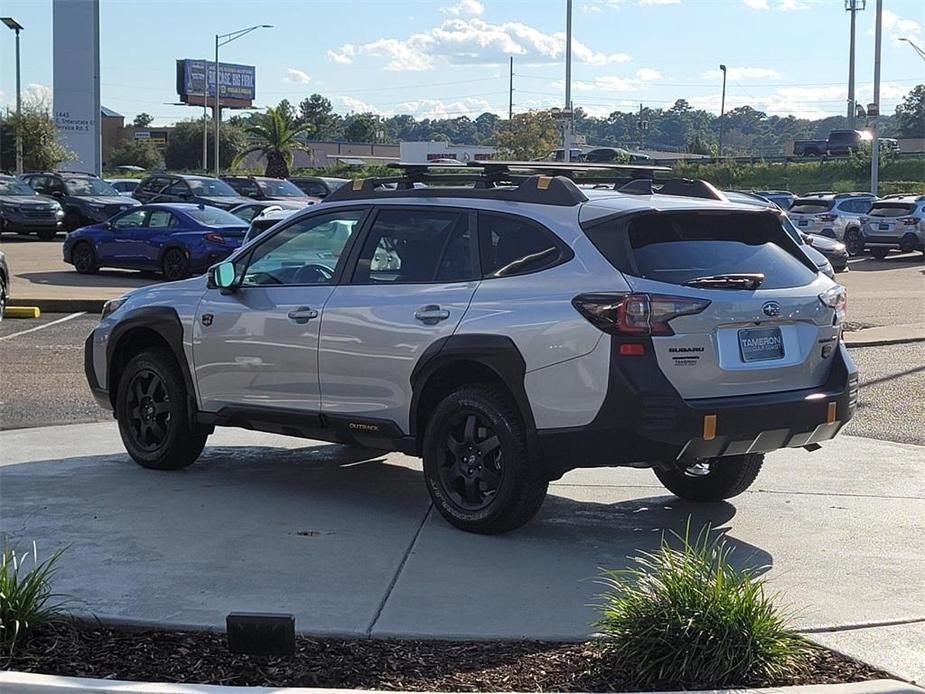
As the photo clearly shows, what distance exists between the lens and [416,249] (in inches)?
289

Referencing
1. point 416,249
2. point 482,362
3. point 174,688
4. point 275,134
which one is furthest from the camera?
point 275,134

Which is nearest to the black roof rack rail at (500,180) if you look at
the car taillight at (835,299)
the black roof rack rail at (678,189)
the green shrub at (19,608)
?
the black roof rack rail at (678,189)

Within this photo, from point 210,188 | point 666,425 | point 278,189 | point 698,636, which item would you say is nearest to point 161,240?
point 210,188

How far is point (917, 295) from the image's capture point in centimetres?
2417

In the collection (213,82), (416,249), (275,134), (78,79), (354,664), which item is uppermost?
(213,82)

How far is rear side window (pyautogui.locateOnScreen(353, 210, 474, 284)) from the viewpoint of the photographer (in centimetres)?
712

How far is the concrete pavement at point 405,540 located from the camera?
561 cm

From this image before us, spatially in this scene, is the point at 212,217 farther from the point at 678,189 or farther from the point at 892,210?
the point at 892,210

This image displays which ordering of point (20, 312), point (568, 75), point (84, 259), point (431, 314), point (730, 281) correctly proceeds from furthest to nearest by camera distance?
point (568, 75) < point (84, 259) < point (20, 312) < point (431, 314) < point (730, 281)

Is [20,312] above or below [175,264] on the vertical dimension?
below

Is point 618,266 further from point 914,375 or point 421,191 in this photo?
point 914,375

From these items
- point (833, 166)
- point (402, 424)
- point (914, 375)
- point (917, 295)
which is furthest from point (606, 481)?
point (833, 166)

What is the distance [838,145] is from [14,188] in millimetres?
50458

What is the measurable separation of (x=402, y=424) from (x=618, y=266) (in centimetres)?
158
